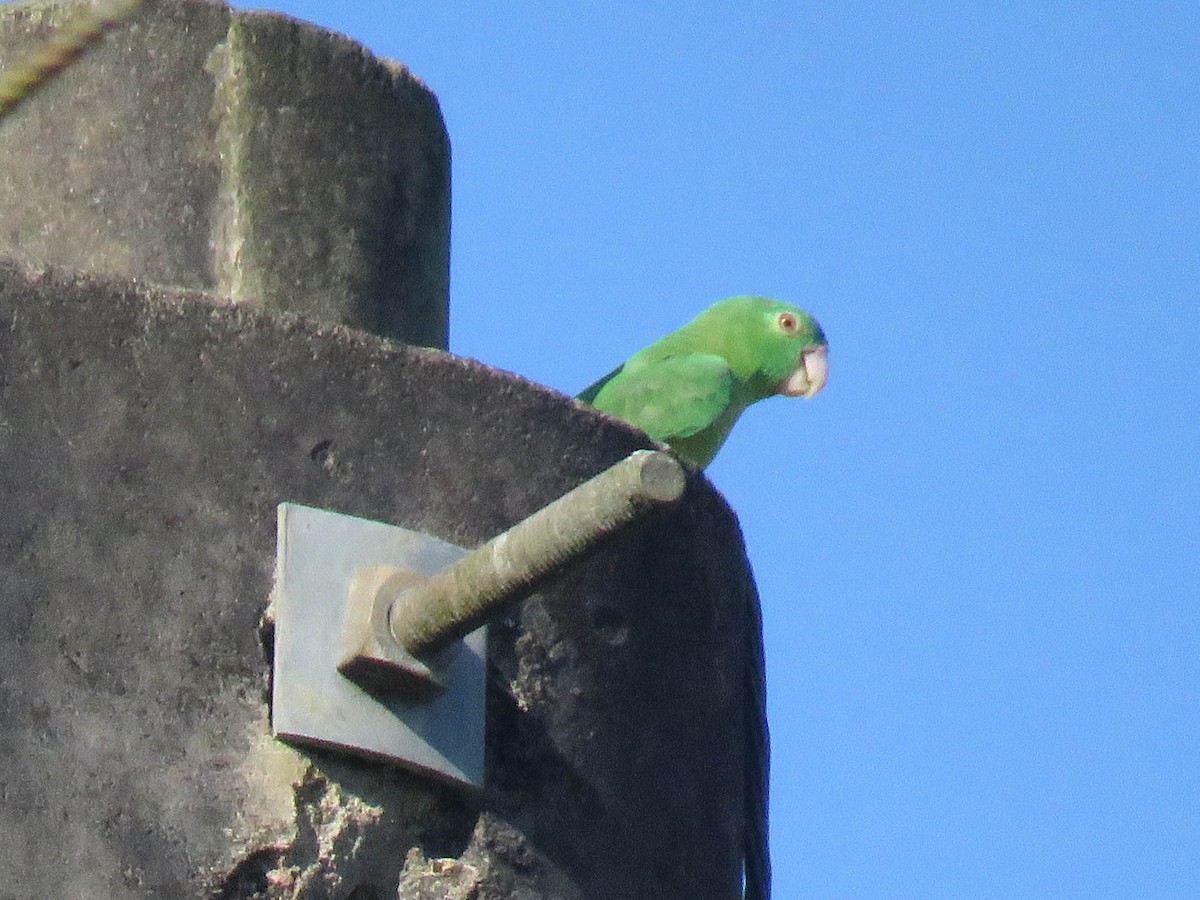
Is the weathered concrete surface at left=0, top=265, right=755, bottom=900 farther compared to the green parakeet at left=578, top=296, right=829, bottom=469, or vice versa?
the green parakeet at left=578, top=296, right=829, bottom=469

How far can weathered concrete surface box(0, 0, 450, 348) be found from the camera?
3.20m

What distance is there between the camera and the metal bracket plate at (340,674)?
104 inches

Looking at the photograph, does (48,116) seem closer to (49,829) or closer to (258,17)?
(258,17)

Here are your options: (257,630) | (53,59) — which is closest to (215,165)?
(257,630)

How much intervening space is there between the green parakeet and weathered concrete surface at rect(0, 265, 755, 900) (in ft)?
10.2

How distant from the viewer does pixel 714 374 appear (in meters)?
7.07

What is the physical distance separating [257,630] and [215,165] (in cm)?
94

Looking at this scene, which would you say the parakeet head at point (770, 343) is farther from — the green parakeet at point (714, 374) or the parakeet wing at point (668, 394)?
the parakeet wing at point (668, 394)

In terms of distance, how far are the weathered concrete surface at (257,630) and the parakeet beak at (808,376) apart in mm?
5246

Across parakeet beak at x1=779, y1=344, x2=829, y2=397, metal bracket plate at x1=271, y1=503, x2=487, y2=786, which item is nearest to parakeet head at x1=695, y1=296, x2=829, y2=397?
parakeet beak at x1=779, y1=344, x2=829, y2=397

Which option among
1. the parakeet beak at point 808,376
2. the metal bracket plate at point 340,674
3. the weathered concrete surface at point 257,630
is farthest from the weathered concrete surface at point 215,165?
the parakeet beak at point 808,376

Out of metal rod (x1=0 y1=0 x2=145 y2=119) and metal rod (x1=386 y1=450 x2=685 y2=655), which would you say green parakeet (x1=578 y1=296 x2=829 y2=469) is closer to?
metal rod (x1=386 y1=450 x2=685 y2=655)

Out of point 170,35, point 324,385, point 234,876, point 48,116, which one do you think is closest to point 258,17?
point 170,35

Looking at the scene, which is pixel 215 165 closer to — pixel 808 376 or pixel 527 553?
pixel 527 553
